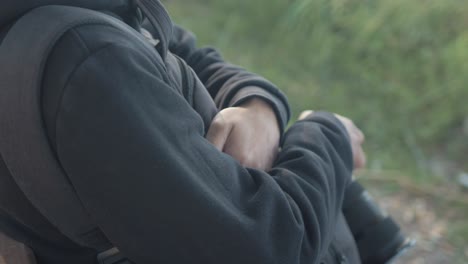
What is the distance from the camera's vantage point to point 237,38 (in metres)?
3.83

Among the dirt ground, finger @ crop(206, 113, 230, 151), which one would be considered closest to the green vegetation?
the dirt ground

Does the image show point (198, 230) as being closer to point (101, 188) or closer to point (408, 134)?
point (101, 188)

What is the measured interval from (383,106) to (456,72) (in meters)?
0.40

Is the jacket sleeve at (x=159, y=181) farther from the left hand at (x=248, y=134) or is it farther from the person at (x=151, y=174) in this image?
the left hand at (x=248, y=134)

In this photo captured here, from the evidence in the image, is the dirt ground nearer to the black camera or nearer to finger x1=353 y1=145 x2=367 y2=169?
the black camera

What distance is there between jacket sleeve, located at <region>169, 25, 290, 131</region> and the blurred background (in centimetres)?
133

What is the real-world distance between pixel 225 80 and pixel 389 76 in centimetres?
206

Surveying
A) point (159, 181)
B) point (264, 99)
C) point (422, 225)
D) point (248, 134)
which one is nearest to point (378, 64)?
point (422, 225)

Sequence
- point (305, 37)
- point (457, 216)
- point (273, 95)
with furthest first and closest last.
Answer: point (305, 37) < point (457, 216) < point (273, 95)

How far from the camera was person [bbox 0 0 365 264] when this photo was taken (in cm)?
85

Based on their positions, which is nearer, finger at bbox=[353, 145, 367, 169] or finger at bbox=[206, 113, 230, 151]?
finger at bbox=[206, 113, 230, 151]

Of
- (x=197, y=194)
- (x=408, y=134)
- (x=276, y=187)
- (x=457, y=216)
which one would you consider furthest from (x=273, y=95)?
(x=408, y=134)

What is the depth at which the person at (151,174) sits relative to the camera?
2.79ft

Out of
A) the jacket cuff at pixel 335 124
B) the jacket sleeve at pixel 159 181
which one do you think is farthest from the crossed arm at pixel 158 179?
the jacket cuff at pixel 335 124
